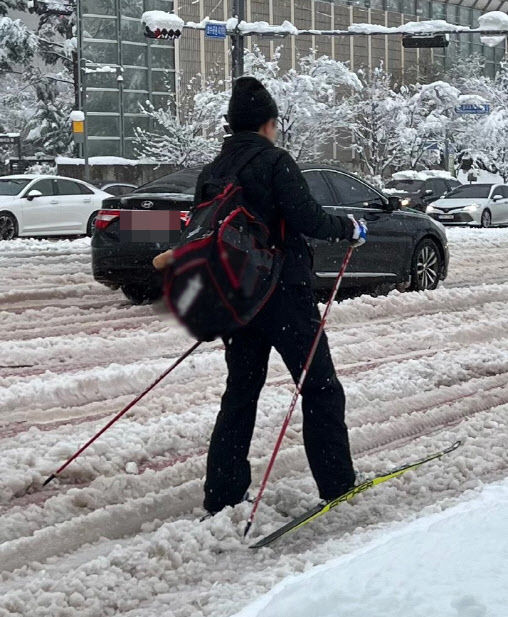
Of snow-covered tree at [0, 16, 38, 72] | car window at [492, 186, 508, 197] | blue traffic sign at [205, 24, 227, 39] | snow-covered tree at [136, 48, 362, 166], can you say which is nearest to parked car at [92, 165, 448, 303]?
blue traffic sign at [205, 24, 227, 39]

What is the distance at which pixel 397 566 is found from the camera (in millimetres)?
3344

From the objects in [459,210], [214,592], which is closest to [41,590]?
[214,592]

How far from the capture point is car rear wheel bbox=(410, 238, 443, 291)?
41.2 feet

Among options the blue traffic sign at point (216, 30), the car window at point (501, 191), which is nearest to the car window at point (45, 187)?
the blue traffic sign at point (216, 30)

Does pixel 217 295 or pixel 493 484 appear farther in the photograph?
pixel 493 484

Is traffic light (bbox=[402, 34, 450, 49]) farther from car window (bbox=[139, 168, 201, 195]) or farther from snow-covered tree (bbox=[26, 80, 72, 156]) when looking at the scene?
snow-covered tree (bbox=[26, 80, 72, 156])

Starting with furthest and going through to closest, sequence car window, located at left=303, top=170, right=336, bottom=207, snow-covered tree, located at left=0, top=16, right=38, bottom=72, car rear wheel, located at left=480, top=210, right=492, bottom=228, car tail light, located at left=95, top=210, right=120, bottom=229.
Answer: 1. snow-covered tree, located at left=0, top=16, right=38, bottom=72
2. car rear wheel, located at left=480, top=210, right=492, bottom=228
3. car window, located at left=303, top=170, right=336, bottom=207
4. car tail light, located at left=95, top=210, right=120, bottom=229

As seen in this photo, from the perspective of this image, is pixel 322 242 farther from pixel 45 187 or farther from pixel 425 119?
pixel 425 119

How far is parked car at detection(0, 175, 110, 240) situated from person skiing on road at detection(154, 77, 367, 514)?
18522 mm

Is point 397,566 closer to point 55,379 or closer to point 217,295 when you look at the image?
point 217,295

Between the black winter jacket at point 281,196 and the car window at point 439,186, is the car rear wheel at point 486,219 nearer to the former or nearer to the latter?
the car window at point 439,186

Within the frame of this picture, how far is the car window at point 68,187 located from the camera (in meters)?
23.7

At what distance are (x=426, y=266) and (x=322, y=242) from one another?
7.44ft

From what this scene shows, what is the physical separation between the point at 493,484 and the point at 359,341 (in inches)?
167
